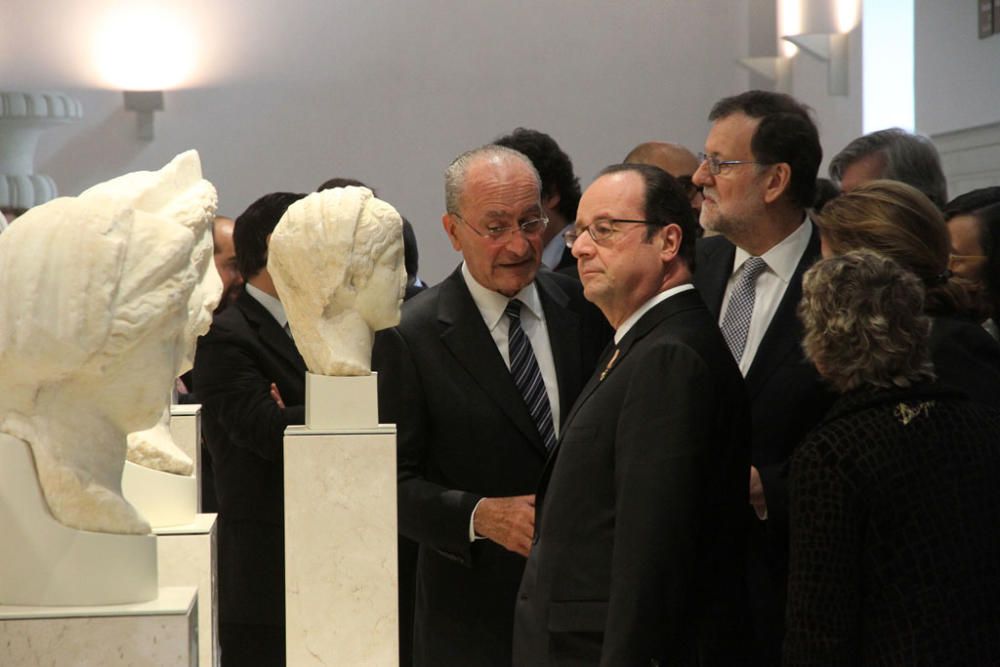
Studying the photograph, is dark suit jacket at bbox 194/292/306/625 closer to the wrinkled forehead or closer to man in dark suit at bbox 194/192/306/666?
man in dark suit at bbox 194/192/306/666

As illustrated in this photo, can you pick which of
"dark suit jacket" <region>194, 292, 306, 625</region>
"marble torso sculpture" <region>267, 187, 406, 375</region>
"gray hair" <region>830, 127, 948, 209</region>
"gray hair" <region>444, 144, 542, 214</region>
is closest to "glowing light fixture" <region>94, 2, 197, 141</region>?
"dark suit jacket" <region>194, 292, 306, 625</region>

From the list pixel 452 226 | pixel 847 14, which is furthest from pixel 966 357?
pixel 847 14

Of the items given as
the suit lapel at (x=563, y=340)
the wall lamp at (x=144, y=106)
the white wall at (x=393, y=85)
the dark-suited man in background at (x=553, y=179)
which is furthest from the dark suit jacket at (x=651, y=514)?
the wall lamp at (x=144, y=106)

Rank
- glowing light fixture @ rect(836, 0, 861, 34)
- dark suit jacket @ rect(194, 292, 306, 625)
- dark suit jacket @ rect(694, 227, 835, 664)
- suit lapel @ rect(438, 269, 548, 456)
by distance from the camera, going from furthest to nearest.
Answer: glowing light fixture @ rect(836, 0, 861, 34), dark suit jacket @ rect(194, 292, 306, 625), suit lapel @ rect(438, 269, 548, 456), dark suit jacket @ rect(694, 227, 835, 664)

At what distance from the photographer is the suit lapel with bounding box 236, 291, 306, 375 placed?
15.5ft

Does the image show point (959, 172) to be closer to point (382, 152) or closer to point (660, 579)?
point (382, 152)

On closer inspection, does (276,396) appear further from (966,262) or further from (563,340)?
(966,262)

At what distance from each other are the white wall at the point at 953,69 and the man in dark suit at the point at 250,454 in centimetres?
406

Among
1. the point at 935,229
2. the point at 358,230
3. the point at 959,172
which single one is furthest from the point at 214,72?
the point at 935,229

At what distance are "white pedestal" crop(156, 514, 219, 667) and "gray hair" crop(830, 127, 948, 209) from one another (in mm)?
2806

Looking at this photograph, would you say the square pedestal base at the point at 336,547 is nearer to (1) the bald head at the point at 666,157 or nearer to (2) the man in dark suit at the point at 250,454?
(2) the man in dark suit at the point at 250,454

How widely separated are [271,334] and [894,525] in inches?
99.4

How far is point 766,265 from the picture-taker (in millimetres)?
3771

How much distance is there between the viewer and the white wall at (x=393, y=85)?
10.3 metres
